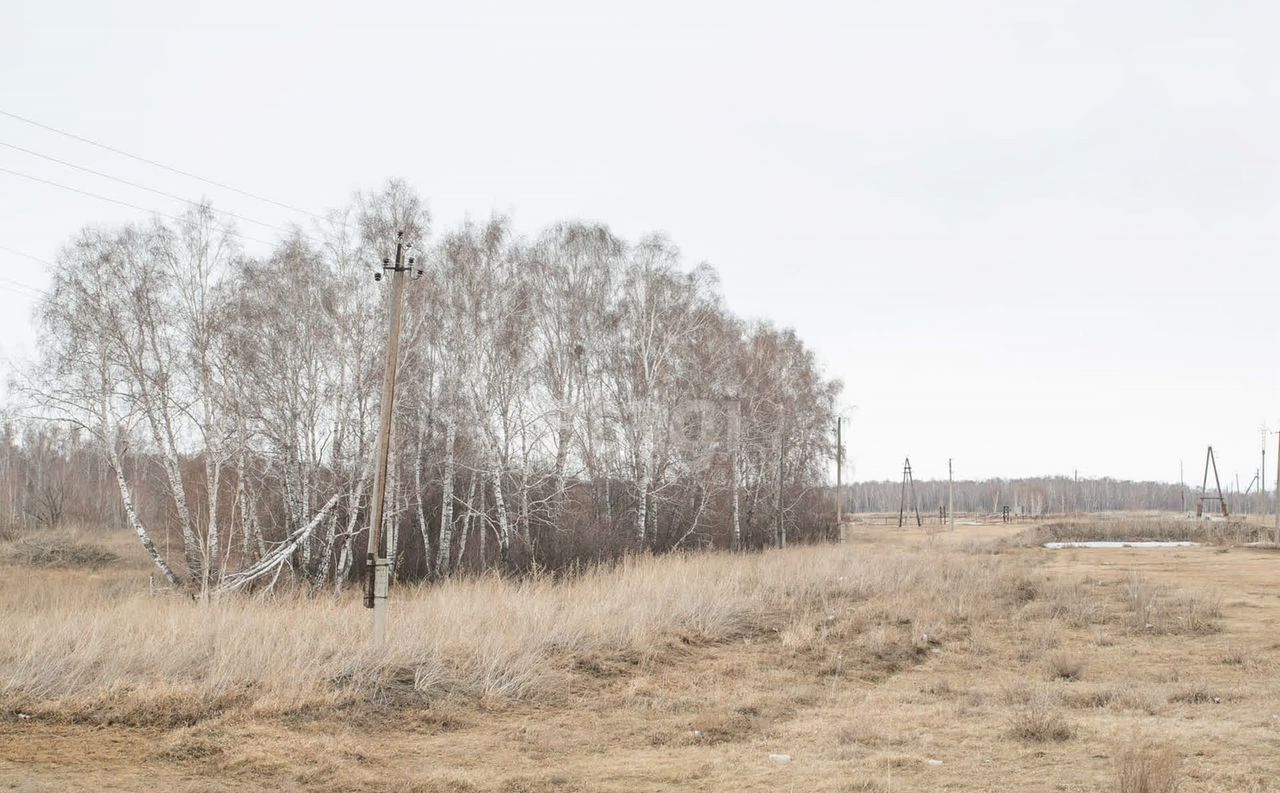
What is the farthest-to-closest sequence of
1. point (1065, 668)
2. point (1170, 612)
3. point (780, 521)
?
1. point (780, 521)
2. point (1170, 612)
3. point (1065, 668)

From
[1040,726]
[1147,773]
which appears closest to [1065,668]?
[1040,726]

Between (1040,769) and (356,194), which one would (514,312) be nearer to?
(356,194)

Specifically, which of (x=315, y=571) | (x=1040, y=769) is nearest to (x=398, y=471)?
(x=315, y=571)

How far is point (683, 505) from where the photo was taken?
3173cm

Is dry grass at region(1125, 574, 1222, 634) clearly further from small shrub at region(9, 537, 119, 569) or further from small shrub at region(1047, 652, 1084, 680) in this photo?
small shrub at region(9, 537, 119, 569)

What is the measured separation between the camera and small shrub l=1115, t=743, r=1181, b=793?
605 centimetres

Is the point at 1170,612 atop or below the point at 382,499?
below

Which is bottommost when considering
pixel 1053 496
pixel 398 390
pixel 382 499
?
pixel 1053 496

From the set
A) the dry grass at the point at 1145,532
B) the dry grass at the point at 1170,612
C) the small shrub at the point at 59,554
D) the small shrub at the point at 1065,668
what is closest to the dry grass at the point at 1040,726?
the small shrub at the point at 1065,668

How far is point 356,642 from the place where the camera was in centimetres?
1088

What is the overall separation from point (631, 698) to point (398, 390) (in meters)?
13.9

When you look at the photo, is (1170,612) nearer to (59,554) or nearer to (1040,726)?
(1040,726)

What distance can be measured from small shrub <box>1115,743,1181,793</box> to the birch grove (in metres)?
15.8

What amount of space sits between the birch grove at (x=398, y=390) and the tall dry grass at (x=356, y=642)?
4602 mm
